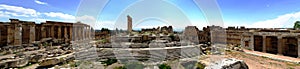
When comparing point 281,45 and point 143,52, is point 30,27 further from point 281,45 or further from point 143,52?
point 281,45

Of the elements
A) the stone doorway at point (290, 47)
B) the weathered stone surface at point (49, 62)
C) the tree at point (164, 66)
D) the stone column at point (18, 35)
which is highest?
the stone column at point (18, 35)

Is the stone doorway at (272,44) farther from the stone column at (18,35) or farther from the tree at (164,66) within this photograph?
the stone column at (18,35)

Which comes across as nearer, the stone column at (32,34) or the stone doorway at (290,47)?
the stone doorway at (290,47)

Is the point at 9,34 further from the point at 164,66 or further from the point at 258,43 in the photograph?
the point at 258,43

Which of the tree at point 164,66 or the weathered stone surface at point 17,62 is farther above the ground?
the weathered stone surface at point 17,62

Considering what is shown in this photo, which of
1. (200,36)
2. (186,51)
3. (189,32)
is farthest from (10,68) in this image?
(200,36)

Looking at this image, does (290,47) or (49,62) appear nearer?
(49,62)

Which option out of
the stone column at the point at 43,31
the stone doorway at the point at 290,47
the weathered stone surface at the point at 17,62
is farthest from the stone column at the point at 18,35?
the stone doorway at the point at 290,47

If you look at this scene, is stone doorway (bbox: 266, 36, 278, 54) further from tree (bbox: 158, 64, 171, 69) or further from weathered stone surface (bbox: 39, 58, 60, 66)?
weathered stone surface (bbox: 39, 58, 60, 66)

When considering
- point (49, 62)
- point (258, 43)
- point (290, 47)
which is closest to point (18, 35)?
point (49, 62)

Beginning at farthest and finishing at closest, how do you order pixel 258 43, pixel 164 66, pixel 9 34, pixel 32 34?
pixel 32 34
pixel 258 43
pixel 9 34
pixel 164 66

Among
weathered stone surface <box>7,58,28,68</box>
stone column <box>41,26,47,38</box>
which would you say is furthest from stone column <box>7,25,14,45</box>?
weathered stone surface <box>7,58,28,68</box>
